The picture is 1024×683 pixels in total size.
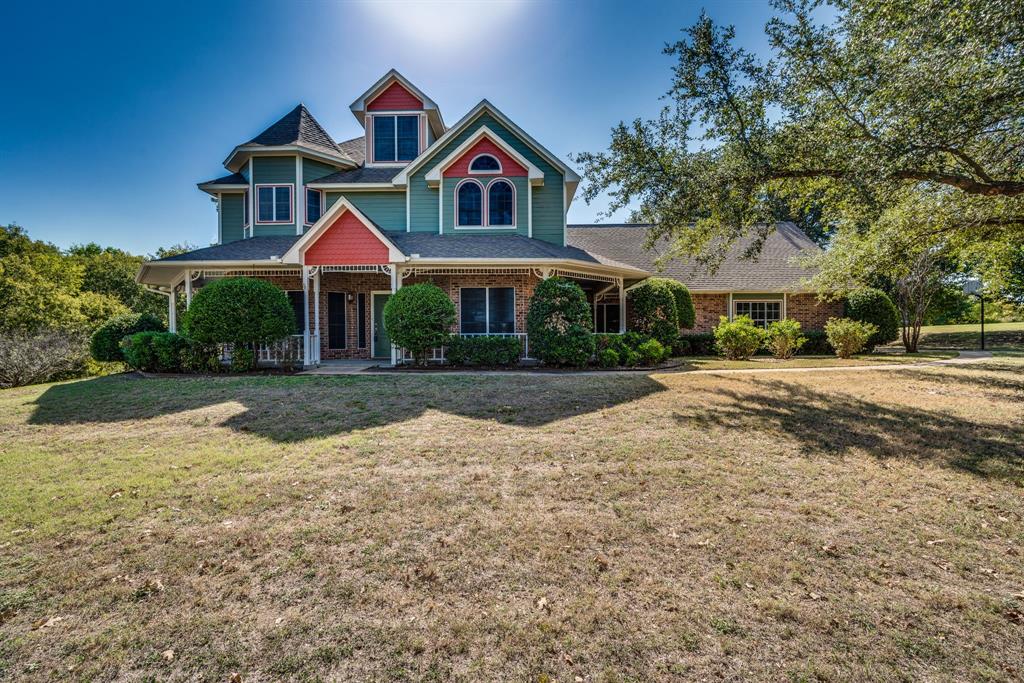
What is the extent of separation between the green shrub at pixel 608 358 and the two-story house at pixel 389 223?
2.54 m

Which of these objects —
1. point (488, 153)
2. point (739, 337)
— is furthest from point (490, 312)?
point (739, 337)

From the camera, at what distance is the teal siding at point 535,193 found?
15547mm

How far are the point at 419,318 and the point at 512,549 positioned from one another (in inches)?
365

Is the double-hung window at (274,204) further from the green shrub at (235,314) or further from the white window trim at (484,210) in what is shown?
the white window trim at (484,210)

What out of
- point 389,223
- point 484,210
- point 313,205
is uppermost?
point 313,205

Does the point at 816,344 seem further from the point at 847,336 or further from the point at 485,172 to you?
the point at 485,172

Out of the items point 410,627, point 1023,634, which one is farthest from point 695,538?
point 410,627

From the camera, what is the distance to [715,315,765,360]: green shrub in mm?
15656

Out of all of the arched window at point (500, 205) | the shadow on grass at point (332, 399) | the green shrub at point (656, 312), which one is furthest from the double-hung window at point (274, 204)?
the green shrub at point (656, 312)

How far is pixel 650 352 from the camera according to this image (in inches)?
522

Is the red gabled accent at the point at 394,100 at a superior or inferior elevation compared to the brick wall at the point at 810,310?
superior

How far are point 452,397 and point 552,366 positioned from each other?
15.7 feet

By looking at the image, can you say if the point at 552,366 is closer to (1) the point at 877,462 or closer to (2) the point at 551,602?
(1) the point at 877,462

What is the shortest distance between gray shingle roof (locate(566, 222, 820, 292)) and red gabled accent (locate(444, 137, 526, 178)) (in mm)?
6334
